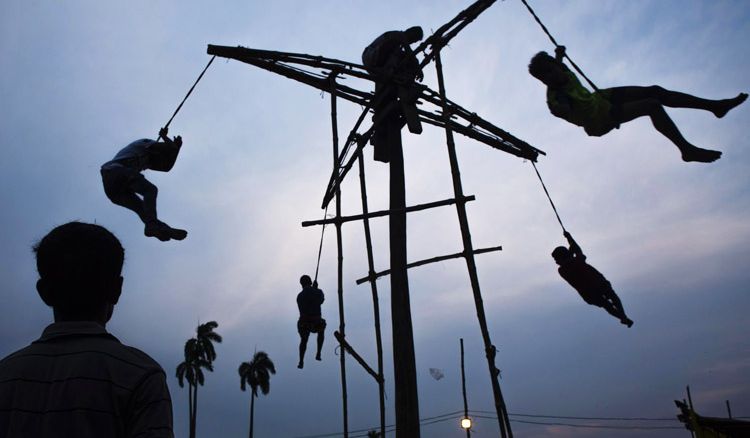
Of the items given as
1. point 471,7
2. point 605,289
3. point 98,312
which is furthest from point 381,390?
point 98,312

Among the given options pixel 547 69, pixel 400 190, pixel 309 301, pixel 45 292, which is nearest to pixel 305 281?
pixel 309 301

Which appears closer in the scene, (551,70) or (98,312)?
(98,312)

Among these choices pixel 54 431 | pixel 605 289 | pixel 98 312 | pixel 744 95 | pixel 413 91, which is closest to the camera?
pixel 54 431

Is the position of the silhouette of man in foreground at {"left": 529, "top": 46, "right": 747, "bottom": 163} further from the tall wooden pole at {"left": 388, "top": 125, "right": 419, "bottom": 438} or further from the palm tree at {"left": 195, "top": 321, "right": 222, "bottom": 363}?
the palm tree at {"left": 195, "top": 321, "right": 222, "bottom": 363}

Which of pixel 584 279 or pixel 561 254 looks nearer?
pixel 584 279

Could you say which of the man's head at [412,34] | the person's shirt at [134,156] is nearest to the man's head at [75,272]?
the person's shirt at [134,156]

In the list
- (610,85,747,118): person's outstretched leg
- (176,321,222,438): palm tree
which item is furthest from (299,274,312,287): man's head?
(176,321,222,438): palm tree

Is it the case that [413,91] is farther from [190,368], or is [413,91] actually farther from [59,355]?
[190,368]

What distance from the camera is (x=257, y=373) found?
40.3m

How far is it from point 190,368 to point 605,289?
3543 cm

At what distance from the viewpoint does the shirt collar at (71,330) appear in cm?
156

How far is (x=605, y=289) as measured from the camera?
677 centimetres

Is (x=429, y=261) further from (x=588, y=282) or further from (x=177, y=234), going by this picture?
(x=177, y=234)

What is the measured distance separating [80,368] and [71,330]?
0.15 metres
